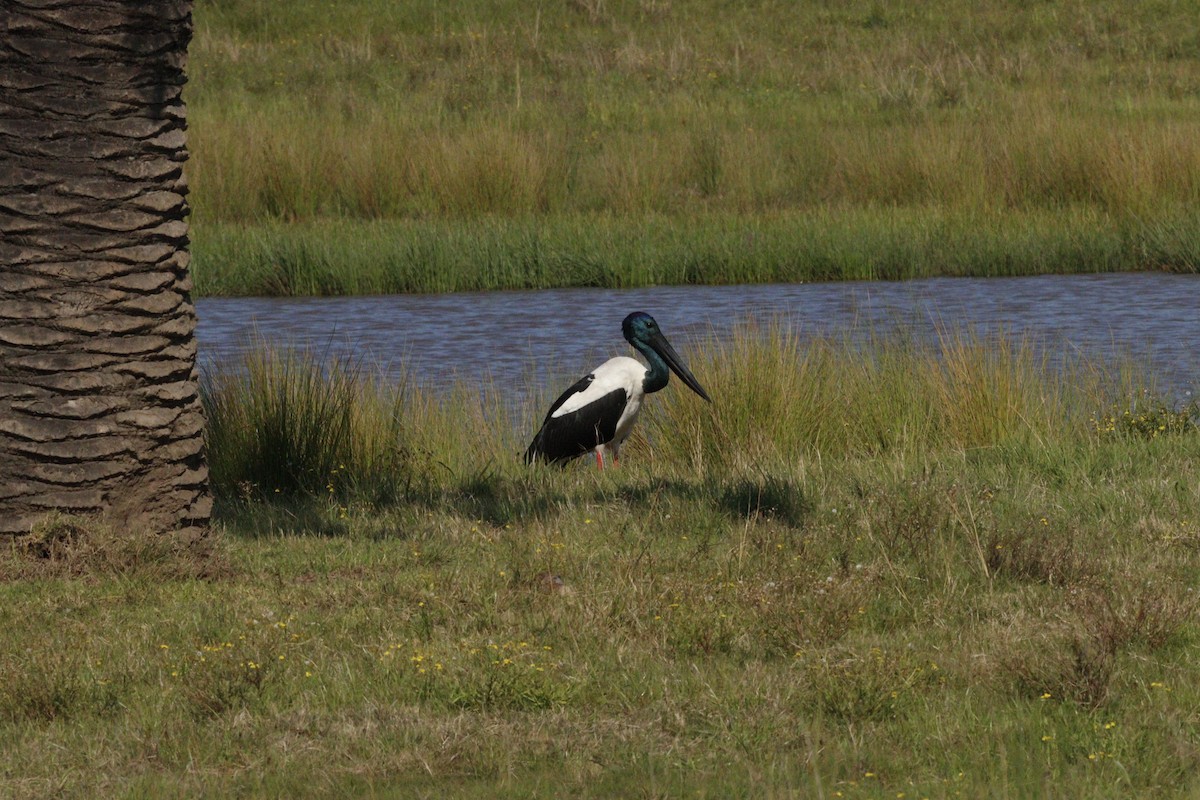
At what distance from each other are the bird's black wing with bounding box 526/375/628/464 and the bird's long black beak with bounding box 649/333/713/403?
0.38 metres

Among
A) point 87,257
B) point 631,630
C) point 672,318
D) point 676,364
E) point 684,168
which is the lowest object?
point 672,318

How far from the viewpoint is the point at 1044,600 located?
6035 millimetres

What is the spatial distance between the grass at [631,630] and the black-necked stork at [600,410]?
337 millimetres

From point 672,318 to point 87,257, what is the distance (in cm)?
923

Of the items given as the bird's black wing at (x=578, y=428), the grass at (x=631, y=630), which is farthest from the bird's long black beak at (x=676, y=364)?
the grass at (x=631, y=630)

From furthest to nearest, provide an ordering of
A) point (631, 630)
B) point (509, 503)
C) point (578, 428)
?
point (578, 428) < point (509, 503) < point (631, 630)

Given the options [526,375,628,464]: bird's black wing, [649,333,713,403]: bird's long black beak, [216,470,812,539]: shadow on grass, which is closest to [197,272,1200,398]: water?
A: [649,333,713,403]: bird's long black beak

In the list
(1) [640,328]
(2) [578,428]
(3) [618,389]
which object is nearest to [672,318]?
(1) [640,328]

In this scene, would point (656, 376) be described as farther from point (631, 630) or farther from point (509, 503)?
point (631, 630)

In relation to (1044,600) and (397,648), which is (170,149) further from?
(1044,600)

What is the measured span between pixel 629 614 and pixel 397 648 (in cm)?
80

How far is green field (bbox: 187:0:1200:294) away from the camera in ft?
57.6

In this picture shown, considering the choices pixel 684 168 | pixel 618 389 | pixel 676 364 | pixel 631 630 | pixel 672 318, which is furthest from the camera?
pixel 684 168

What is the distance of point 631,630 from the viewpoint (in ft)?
18.9
